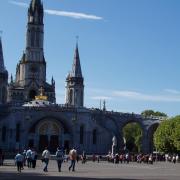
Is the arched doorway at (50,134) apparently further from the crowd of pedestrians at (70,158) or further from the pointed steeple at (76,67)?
the crowd of pedestrians at (70,158)

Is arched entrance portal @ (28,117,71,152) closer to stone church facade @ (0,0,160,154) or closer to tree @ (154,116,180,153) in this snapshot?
stone church facade @ (0,0,160,154)

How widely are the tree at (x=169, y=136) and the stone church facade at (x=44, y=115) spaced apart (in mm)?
16018

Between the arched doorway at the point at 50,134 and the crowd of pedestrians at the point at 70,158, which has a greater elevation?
the arched doorway at the point at 50,134

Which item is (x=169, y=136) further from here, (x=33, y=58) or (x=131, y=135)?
(x=131, y=135)

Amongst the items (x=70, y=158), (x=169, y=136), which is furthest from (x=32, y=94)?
(x=70, y=158)

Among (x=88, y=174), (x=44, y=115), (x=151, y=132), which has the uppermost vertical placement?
(x=44, y=115)

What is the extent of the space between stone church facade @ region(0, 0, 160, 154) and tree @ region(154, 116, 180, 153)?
1602 centimetres

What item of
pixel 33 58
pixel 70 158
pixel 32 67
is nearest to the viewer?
pixel 70 158

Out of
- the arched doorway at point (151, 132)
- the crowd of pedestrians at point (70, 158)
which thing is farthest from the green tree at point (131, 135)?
the crowd of pedestrians at point (70, 158)

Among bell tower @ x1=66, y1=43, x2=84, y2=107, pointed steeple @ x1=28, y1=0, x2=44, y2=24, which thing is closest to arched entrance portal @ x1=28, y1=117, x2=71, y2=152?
bell tower @ x1=66, y1=43, x2=84, y2=107

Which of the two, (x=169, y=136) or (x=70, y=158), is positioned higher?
(x=169, y=136)

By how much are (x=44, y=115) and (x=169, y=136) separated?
2520 cm

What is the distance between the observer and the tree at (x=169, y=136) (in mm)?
89875

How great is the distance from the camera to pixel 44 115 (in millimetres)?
106625
